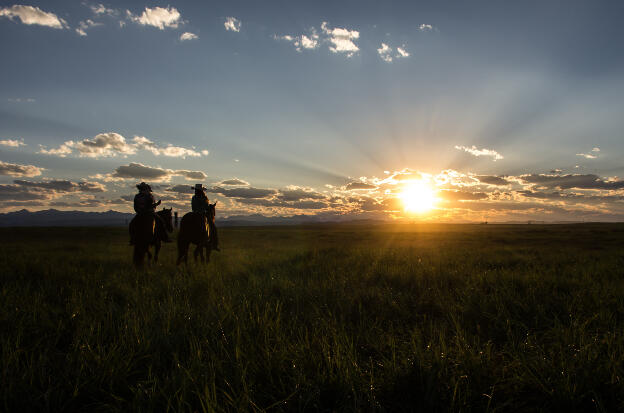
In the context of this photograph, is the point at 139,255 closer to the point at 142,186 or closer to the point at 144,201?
the point at 144,201

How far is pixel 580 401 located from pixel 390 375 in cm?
123

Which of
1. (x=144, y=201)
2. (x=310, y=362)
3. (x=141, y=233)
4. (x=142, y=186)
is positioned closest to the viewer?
(x=310, y=362)

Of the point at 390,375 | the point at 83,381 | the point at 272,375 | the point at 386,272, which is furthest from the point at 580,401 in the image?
the point at 386,272

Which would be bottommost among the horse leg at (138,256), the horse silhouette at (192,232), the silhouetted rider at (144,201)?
the horse leg at (138,256)

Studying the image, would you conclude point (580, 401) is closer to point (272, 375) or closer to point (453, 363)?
point (453, 363)

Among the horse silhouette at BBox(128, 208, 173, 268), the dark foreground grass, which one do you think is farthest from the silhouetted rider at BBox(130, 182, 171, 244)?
the dark foreground grass

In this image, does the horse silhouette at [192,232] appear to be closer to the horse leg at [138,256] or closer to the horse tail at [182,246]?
the horse tail at [182,246]

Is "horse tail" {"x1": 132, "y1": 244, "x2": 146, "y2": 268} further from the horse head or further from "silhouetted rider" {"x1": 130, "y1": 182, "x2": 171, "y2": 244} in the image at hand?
the horse head

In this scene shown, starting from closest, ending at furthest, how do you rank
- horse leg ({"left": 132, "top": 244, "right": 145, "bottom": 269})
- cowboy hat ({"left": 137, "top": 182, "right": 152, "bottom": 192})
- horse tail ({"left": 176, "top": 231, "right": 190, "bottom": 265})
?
horse leg ({"left": 132, "top": 244, "right": 145, "bottom": 269}) → cowboy hat ({"left": 137, "top": 182, "right": 152, "bottom": 192}) → horse tail ({"left": 176, "top": 231, "right": 190, "bottom": 265})

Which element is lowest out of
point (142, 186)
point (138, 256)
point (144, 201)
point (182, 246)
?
point (138, 256)

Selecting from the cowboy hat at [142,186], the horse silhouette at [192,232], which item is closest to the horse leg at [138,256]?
the horse silhouette at [192,232]

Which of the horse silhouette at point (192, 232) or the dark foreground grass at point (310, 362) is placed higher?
the horse silhouette at point (192, 232)

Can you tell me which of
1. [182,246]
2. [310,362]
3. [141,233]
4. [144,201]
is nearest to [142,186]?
[144,201]

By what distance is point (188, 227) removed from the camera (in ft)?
34.0
